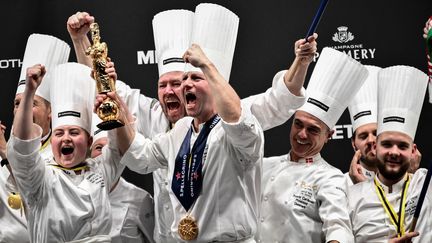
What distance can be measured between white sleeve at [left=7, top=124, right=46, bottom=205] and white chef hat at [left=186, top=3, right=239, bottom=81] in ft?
2.19

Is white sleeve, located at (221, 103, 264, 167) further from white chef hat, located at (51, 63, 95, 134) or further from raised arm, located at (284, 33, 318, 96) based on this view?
white chef hat, located at (51, 63, 95, 134)

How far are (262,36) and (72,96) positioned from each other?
1.26 meters

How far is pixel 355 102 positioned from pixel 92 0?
147cm

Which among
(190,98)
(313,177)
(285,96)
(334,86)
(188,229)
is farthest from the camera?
(334,86)

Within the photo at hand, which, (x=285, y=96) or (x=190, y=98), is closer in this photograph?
(x=190, y=98)

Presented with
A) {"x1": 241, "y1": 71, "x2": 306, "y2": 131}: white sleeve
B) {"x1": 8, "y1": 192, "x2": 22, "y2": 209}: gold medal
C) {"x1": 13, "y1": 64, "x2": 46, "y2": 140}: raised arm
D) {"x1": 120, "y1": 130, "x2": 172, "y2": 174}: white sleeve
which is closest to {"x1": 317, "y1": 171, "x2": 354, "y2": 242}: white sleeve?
{"x1": 241, "y1": 71, "x2": 306, "y2": 131}: white sleeve

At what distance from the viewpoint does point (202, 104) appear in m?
3.53

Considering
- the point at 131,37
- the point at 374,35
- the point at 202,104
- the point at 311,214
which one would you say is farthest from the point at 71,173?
the point at 374,35

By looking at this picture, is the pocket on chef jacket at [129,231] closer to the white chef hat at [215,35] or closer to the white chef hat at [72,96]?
the white chef hat at [72,96]

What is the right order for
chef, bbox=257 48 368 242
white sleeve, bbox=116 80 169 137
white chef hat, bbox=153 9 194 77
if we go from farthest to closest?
white sleeve, bbox=116 80 169 137 < white chef hat, bbox=153 9 194 77 < chef, bbox=257 48 368 242

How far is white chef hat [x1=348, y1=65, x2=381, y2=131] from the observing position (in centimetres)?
444

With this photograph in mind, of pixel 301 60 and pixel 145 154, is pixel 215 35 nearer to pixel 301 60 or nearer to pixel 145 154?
pixel 301 60

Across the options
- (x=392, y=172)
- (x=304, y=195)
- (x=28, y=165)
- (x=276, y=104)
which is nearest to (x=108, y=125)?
(x=28, y=165)

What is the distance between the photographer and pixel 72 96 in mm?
3967
